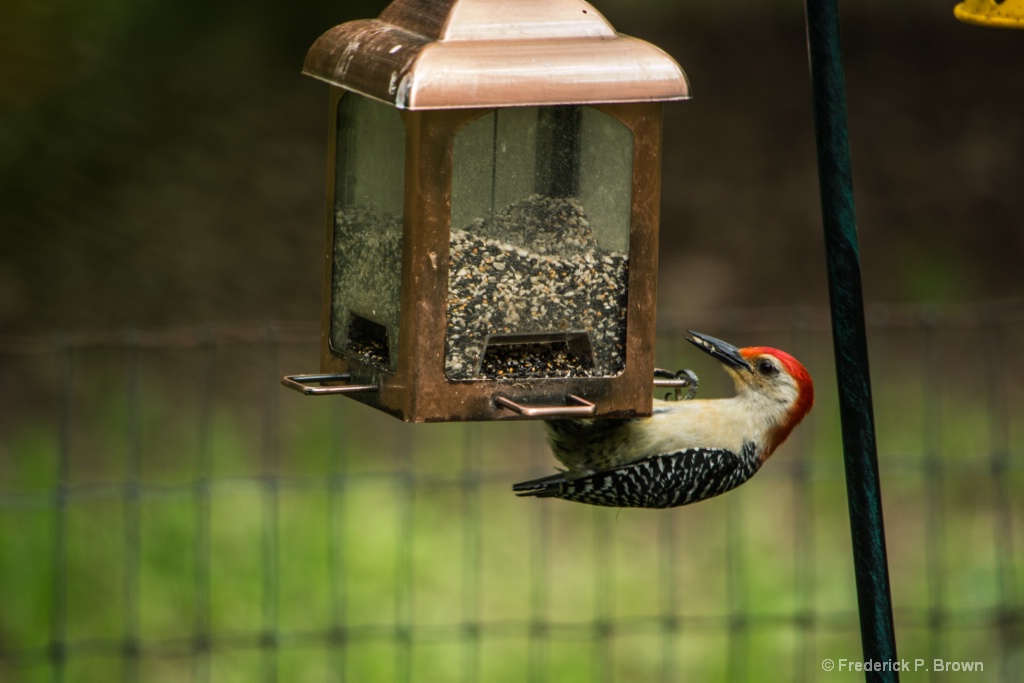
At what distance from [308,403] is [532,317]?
5652 millimetres

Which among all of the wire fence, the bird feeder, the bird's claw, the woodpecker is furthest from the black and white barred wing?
the wire fence

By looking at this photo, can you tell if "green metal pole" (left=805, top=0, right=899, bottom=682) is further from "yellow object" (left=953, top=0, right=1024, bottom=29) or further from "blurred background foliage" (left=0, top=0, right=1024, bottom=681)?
"blurred background foliage" (left=0, top=0, right=1024, bottom=681)

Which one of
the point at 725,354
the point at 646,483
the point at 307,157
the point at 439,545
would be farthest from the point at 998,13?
the point at 307,157

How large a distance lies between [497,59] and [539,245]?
17.5 inches

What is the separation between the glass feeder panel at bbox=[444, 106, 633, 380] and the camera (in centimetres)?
291

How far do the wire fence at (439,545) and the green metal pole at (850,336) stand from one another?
3.14 m

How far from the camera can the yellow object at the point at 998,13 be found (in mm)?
2908

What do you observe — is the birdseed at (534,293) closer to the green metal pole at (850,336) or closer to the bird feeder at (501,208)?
the bird feeder at (501,208)

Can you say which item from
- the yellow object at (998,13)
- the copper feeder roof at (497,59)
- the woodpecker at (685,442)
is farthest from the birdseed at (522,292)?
the yellow object at (998,13)

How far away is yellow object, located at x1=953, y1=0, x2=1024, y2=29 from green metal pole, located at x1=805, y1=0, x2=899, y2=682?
610 mm

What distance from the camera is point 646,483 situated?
3688mm

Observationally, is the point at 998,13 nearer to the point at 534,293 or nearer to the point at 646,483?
the point at 534,293

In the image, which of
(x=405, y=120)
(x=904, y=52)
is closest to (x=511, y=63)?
(x=405, y=120)

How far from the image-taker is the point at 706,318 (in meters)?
7.47
